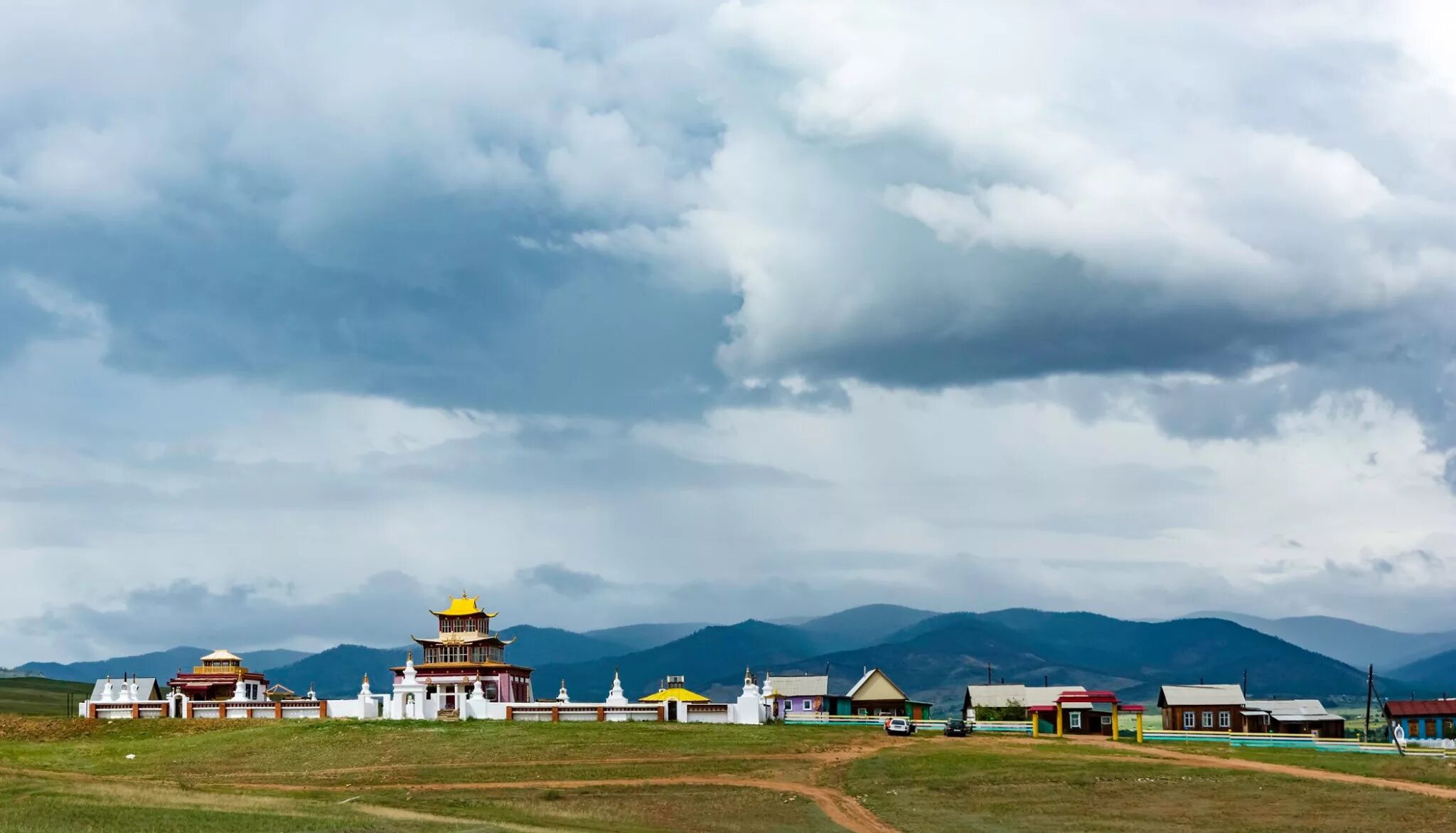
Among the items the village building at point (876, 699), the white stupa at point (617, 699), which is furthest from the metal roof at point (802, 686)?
the white stupa at point (617, 699)

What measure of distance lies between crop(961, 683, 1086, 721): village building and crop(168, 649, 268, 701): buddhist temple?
223 ft

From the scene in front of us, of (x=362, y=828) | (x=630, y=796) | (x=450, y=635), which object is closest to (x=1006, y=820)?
(x=630, y=796)

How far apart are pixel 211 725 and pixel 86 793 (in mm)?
40907

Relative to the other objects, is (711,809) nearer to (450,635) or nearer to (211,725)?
(211,725)

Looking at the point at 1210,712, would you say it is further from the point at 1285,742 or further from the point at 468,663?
the point at 468,663

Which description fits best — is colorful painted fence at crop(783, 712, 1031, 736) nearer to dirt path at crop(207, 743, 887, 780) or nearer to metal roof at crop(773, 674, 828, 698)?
dirt path at crop(207, 743, 887, 780)

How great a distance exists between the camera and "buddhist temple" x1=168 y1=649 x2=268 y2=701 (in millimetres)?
144500

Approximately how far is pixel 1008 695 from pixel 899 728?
148ft

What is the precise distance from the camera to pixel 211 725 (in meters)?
111

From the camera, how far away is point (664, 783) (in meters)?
78.9

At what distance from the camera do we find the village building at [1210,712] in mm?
133625

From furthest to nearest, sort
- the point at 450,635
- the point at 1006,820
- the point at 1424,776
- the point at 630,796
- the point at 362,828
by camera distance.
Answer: the point at 450,635 → the point at 1424,776 → the point at 630,796 → the point at 1006,820 → the point at 362,828

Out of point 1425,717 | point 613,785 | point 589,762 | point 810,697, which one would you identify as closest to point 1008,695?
point 810,697

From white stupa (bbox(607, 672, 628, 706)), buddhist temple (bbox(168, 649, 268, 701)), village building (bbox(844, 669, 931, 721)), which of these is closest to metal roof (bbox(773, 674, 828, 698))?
village building (bbox(844, 669, 931, 721))
